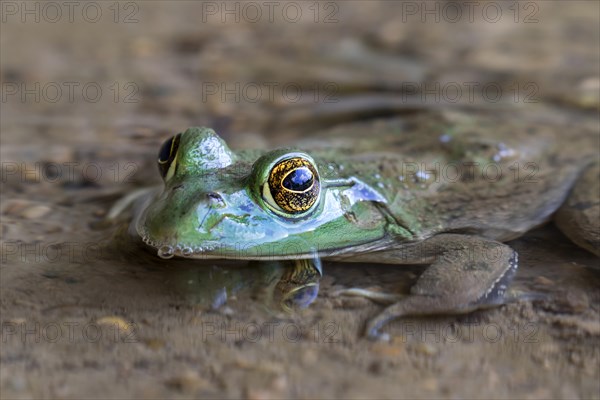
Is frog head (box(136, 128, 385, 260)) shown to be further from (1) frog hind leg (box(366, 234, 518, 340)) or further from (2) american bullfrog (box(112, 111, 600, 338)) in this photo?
(1) frog hind leg (box(366, 234, 518, 340))

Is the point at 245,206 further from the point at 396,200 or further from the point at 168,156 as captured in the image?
the point at 396,200

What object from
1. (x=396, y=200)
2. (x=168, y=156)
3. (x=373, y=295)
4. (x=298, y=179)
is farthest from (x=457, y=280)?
(x=168, y=156)

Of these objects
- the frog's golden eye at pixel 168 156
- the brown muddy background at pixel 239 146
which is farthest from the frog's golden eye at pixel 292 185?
the frog's golden eye at pixel 168 156

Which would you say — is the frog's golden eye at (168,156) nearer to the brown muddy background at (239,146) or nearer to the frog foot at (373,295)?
the brown muddy background at (239,146)

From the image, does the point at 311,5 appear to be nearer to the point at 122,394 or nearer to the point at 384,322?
the point at 384,322

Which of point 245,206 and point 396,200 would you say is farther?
point 396,200

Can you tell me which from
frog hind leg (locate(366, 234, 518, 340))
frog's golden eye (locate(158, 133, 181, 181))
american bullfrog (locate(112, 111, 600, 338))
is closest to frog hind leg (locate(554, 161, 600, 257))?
american bullfrog (locate(112, 111, 600, 338))
